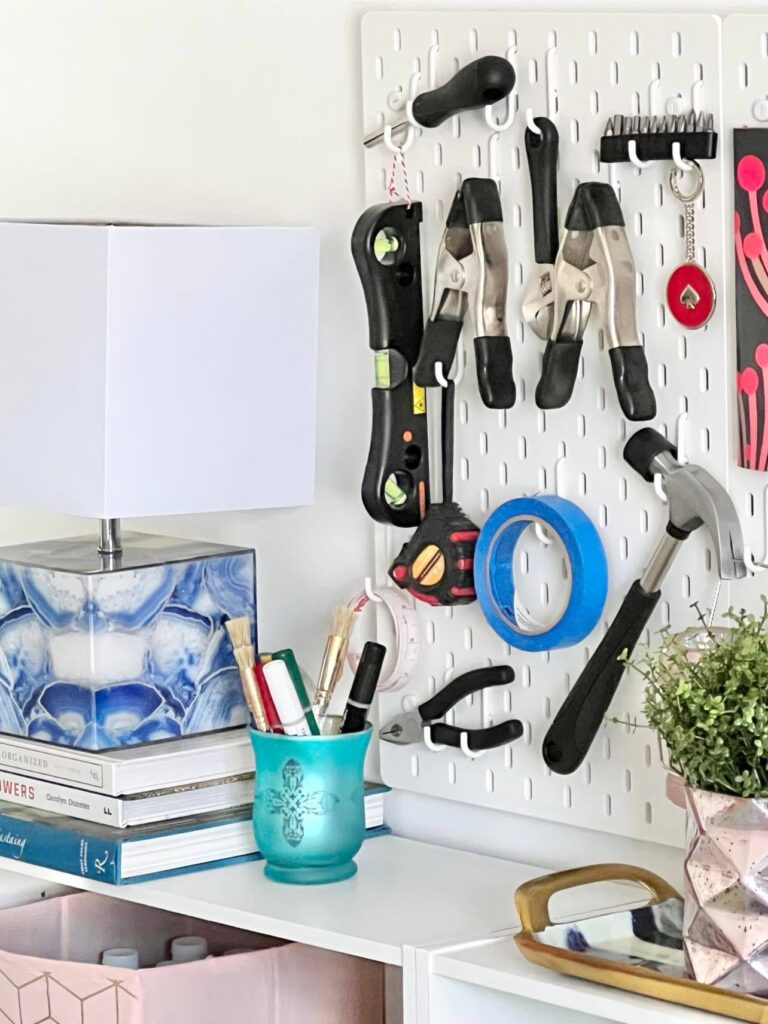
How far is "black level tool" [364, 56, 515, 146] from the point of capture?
4.65ft

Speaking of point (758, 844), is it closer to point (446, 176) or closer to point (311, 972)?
point (311, 972)

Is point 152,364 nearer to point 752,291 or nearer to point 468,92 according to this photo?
point 468,92

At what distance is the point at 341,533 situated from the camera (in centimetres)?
165

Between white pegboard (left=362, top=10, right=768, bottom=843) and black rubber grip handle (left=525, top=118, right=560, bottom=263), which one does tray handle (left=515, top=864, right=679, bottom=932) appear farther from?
black rubber grip handle (left=525, top=118, right=560, bottom=263)

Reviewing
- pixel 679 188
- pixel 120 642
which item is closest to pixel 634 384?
pixel 679 188

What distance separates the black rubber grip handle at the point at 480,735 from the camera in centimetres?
148

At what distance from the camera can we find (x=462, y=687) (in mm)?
1508

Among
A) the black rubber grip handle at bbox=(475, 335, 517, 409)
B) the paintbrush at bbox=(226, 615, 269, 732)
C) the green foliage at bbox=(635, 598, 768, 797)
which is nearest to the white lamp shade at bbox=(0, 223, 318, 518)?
the paintbrush at bbox=(226, 615, 269, 732)

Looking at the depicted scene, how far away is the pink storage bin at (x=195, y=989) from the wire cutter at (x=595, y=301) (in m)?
0.51

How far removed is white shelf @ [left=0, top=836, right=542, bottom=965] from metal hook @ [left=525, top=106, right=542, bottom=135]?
62 centimetres

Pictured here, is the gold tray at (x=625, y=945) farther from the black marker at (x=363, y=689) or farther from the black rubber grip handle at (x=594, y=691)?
the black marker at (x=363, y=689)

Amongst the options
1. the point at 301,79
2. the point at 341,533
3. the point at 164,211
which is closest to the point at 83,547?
the point at 341,533

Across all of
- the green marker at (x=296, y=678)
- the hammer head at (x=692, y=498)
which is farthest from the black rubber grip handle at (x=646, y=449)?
the green marker at (x=296, y=678)

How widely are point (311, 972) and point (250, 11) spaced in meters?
0.90
